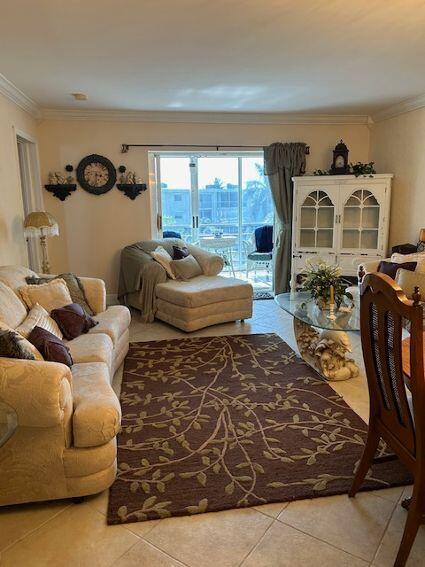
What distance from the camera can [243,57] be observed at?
316cm

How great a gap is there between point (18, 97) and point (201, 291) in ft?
8.84

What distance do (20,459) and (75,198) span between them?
4.02 meters

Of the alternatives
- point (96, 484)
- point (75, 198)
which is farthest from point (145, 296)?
point (96, 484)

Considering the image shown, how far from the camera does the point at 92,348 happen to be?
8.91 ft

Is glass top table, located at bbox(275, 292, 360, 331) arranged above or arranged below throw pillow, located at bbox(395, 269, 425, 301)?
below

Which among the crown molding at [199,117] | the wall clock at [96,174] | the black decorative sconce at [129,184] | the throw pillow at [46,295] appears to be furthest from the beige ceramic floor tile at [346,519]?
the crown molding at [199,117]

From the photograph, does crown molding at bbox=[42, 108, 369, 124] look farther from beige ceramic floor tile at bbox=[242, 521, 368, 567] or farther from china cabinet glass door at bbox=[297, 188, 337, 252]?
beige ceramic floor tile at bbox=[242, 521, 368, 567]

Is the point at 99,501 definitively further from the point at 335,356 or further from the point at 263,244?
the point at 263,244

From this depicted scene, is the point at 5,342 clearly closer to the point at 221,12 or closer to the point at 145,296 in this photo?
the point at 221,12

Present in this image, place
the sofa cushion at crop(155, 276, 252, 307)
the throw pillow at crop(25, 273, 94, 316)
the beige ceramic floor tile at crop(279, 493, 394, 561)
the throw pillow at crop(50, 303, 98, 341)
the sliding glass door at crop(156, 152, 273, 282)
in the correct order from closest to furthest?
the beige ceramic floor tile at crop(279, 493, 394, 561) → the throw pillow at crop(50, 303, 98, 341) → the throw pillow at crop(25, 273, 94, 316) → the sofa cushion at crop(155, 276, 252, 307) → the sliding glass door at crop(156, 152, 273, 282)

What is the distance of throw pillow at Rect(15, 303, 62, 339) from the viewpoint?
254cm

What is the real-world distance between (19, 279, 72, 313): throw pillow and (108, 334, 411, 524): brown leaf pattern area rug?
806 millimetres

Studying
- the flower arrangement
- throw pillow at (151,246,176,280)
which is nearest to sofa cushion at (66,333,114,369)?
the flower arrangement

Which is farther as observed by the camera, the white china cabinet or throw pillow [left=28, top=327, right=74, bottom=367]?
the white china cabinet
